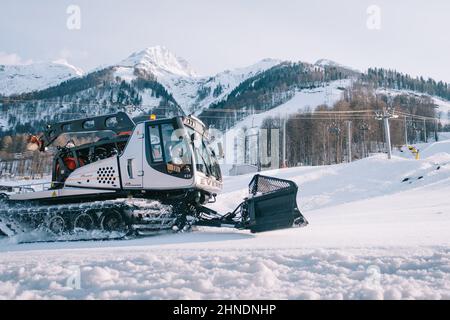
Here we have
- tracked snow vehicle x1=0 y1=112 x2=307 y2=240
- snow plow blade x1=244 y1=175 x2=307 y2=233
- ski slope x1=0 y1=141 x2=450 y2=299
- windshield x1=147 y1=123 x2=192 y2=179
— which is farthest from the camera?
windshield x1=147 y1=123 x2=192 y2=179

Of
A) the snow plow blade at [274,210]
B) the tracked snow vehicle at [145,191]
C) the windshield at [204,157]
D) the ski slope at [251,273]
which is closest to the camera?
the ski slope at [251,273]

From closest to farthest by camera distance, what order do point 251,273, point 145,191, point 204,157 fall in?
point 251,273
point 145,191
point 204,157

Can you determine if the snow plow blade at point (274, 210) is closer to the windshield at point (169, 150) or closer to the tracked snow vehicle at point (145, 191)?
the tracked snow vehicle at point (145, 191)

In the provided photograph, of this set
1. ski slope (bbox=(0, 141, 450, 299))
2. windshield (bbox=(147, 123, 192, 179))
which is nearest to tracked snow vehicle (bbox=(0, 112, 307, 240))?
windshield (bbox=(147, 123, 192, 179))

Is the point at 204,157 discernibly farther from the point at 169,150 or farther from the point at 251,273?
the point at 251,273

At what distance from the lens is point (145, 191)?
9414mm

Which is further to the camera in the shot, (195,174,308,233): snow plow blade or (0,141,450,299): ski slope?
(195,174,308,233): snow plow blade

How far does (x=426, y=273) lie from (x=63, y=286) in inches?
157

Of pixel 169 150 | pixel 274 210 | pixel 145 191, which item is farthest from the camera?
pixel 145 191

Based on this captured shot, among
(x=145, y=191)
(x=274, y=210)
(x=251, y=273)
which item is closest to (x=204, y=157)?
(x=145, y=191)

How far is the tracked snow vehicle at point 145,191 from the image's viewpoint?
845cm

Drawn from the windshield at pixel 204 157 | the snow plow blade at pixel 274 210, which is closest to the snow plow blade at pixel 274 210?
the snow plow blade at pixel 274 210

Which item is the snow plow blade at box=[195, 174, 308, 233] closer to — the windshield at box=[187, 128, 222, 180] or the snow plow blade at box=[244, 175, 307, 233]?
the snow plow blade at box=[244, 175, 307, 233]

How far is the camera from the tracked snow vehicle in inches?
332
